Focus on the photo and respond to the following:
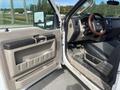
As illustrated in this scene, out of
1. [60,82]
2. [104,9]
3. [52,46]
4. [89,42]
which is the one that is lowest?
[60,82]

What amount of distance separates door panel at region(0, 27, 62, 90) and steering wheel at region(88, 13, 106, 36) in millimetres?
657

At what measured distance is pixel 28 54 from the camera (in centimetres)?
279

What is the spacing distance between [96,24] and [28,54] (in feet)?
4.64

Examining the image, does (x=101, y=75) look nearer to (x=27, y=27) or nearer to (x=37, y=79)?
(x=37, y=79)

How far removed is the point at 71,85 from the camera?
134 inches

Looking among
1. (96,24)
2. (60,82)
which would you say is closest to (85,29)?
(96,24)

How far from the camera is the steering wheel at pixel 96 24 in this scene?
381 centimetres

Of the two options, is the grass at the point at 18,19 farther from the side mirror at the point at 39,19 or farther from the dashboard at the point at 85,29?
the dashboard at the point at 85,29

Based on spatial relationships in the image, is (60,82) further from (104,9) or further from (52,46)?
(104,9)

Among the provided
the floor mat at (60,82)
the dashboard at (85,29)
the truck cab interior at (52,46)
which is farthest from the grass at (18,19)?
the dashboard at (85,29)

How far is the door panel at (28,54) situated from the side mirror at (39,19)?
0.34ft

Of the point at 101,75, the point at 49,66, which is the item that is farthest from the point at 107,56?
the point at 49,66

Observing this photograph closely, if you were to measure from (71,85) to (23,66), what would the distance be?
937 mm

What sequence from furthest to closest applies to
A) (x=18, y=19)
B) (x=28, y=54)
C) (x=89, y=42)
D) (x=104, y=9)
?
(x=104, y=9) < (x=89, y=42) < (x=18, y=19) < (x=28, y=54)
